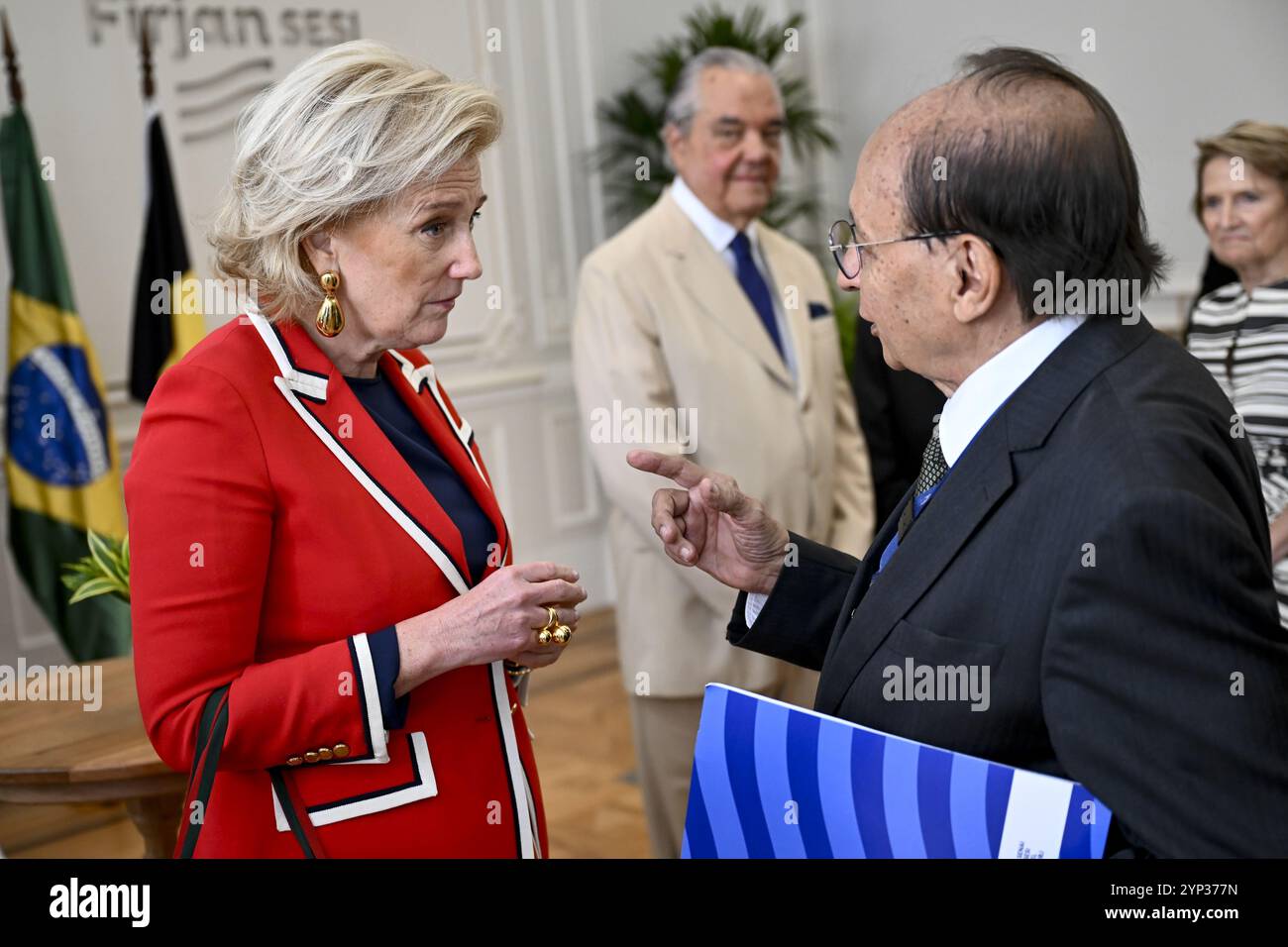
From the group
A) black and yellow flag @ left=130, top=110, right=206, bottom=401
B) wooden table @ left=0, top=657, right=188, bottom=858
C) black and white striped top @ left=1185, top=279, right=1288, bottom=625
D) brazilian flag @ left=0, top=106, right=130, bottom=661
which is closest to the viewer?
wooden table @ left=0, top=657, right=188, bottom=858

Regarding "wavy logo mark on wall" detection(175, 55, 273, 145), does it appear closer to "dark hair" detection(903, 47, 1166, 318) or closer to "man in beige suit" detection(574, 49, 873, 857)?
"man in beige suit" detection(574, 49, 873, 857)

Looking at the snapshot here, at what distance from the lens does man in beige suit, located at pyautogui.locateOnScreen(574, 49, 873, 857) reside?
8.94ft

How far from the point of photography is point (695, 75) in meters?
3.15

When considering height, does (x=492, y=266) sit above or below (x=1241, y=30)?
below

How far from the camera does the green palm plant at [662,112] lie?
581 cm

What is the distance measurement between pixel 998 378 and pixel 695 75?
6.85 feet

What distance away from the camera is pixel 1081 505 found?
1.10 meters

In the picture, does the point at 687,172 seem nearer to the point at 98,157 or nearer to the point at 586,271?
the point at 586,271

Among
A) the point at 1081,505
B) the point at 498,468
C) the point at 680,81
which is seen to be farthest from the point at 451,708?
the point at 498,468

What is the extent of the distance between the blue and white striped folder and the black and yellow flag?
11.8 ft

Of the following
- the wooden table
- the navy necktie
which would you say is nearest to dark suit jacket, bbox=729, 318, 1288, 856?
the wooden table

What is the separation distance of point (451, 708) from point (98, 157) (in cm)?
373

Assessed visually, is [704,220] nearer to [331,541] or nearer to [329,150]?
[329,150]

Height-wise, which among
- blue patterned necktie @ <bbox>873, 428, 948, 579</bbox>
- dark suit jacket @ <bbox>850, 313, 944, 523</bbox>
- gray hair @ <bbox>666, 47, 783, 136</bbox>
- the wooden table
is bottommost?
the wooden table
